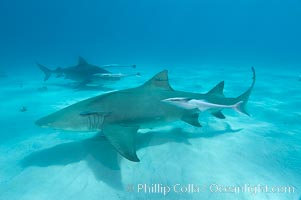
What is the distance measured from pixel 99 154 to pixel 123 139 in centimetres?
111

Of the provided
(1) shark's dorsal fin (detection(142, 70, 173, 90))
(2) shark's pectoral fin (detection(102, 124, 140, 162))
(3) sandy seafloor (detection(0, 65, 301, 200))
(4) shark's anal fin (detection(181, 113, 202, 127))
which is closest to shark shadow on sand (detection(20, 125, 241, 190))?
(3) sandy seafloor (detection(0, 65, 301, 200))

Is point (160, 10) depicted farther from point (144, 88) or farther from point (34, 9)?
point (144, 88)

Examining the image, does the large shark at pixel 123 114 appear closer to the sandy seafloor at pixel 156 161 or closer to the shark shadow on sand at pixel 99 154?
the shark shadow on sand at pixel 99 154

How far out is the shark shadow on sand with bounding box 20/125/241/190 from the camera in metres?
3.57

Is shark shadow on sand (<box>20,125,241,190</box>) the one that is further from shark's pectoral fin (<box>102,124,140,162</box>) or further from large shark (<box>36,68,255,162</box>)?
shark's pectoral fin (<box>102,124,140,162</box>)

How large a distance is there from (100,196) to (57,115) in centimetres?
182

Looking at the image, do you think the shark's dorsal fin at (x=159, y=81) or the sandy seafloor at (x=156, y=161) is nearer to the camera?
the sandy seafloor at (x=156, y=161)

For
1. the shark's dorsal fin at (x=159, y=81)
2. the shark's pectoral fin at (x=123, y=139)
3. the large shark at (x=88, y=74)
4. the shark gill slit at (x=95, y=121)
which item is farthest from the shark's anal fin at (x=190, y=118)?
the large shark at (x=88, y=74)

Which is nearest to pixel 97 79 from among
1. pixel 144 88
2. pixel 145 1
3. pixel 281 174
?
pixel 144 88

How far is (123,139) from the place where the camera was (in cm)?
324

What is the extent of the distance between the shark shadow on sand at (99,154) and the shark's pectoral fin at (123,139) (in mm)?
647

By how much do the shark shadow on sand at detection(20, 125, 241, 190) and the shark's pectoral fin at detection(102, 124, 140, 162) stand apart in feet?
2.12

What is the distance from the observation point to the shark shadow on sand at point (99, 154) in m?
3.57

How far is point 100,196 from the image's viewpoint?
3070 millimetres
